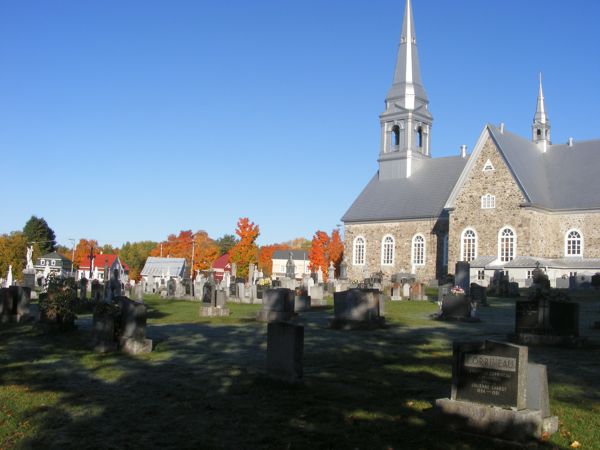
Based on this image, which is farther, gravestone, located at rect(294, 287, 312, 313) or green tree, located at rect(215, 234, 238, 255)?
green tree, located at rect(215, 234, 238, 255)

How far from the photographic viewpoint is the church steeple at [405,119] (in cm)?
5600

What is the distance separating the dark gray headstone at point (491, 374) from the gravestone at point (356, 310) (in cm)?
930

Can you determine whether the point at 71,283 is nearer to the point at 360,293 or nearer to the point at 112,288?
the point at 112,288

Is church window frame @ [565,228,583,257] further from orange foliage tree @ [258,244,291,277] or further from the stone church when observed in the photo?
orange foliage tree @ [258,244,291,277]

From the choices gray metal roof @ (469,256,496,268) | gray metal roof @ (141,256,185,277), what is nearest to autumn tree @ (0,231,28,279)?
gray metal roof @ (141,256,185,277)

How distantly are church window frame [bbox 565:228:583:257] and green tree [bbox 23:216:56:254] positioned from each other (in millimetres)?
73712

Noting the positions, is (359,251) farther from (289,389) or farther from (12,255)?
(289,389)

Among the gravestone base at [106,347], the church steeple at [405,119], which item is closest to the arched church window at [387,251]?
the church steeple at [405,119]

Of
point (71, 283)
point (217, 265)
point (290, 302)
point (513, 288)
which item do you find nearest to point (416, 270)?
point (513, 288)

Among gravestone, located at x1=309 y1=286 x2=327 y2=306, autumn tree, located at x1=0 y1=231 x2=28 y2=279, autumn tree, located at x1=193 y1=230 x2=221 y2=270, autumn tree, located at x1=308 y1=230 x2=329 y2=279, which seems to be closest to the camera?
gravestone, located at x1=309 y1=286 x2=327 y2=306

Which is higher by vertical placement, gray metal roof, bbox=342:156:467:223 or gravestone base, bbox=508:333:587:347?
gray metal roof, bbox=342:156:467:223

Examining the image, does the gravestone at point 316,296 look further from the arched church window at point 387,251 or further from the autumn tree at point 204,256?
the autumn tree at point 204,256

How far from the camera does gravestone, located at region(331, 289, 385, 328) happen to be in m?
16.6

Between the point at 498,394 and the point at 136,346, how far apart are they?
24.5ft
